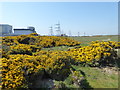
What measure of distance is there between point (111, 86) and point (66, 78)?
4.89 feet

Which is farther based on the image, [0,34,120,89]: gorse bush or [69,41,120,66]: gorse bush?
[69,41,120,66]: gorse bush

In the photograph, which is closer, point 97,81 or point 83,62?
point 97,81

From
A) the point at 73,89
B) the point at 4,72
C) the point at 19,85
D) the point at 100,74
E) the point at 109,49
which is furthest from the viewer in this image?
the point at 109,49

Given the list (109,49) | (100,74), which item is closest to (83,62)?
(100,74)

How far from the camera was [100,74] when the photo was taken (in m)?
5.02

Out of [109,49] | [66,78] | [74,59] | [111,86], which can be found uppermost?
[109,49]

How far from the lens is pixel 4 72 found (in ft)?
10.8

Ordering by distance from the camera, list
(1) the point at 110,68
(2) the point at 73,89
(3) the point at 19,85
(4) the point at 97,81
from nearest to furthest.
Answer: (3) the point at 19,85 < (2) the point at 73,89 < (4) the point at 97,81 < (1) the point at 110,68

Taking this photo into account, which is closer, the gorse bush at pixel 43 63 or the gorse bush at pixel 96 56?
the gorse bush at pixel 43 63

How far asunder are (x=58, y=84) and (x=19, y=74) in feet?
4.07

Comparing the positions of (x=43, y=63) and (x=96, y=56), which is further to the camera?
(x=96, y=56)

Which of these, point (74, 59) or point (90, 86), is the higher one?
point (74, 59)

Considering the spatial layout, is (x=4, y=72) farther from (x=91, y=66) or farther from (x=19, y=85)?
(x=91, y=66)

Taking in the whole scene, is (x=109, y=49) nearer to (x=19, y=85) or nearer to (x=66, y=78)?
(x=66, y=78)
